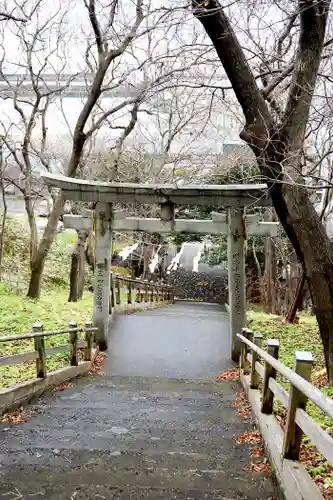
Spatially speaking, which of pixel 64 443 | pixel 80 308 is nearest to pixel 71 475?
pixel 64 443

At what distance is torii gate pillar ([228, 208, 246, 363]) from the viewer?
11891mm

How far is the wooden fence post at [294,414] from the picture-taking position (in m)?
3.94

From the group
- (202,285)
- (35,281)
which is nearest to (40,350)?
(35,281)

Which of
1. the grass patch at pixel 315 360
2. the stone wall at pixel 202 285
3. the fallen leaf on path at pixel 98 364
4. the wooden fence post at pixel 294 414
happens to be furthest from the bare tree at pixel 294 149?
the stone wall at pixel 202 285

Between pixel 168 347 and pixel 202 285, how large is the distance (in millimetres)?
22454

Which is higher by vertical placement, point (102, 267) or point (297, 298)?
point (102, 267)

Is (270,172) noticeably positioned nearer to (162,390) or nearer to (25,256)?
(162,390)

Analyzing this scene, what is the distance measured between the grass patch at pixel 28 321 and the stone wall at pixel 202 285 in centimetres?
1619

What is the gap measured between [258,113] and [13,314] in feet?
32.1

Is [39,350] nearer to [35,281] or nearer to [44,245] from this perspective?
[44,245]

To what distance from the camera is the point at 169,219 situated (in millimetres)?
12375

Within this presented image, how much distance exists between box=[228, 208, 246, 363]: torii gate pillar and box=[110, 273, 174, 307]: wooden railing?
15.1 ft

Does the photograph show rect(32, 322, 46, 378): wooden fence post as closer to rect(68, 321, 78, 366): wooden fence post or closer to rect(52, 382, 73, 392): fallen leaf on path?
rect(52, 382, 73, 392): fallen leaf on path

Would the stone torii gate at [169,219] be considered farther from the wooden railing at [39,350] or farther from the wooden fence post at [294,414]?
the wooden fence post at [294,414]
